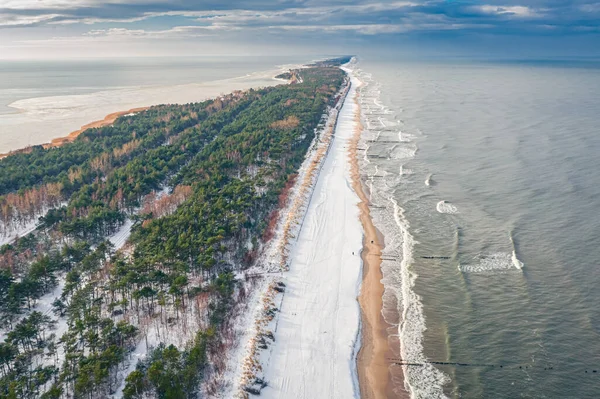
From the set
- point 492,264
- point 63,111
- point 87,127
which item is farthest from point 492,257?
point 63,111

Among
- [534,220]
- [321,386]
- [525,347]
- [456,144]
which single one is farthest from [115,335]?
[456,144]

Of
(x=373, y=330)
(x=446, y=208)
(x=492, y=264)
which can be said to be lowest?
(x=373, y=330)

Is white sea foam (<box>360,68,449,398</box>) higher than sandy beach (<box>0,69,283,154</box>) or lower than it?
lower

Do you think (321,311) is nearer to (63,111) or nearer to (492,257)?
(492,257)

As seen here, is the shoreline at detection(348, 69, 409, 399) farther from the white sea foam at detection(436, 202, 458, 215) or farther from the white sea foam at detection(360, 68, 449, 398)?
the white sea foam at detection(436, 202, 458, 215)

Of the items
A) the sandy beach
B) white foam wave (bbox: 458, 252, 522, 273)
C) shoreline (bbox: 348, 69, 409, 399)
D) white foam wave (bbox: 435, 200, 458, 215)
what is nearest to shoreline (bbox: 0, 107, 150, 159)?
the sandy beach

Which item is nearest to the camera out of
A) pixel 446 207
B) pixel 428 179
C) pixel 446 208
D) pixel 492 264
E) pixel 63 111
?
pixel 492 264

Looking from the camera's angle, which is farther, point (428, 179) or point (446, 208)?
point (428, 179)

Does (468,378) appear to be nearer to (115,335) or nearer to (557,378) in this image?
(557,378)
